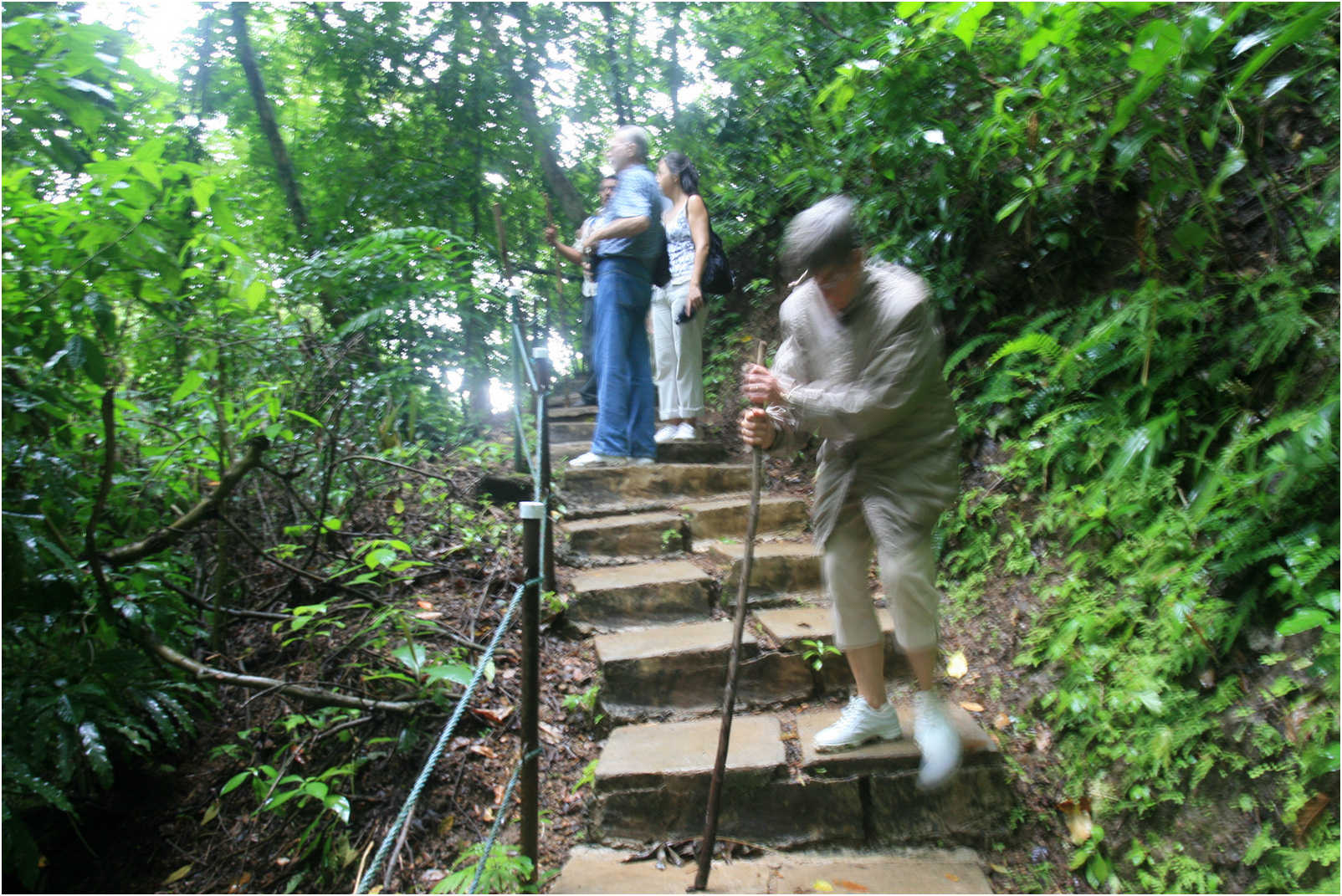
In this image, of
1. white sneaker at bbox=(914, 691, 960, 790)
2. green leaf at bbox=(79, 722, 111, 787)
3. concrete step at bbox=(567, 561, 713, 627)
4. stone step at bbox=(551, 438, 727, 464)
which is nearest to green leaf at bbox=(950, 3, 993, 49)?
white sneaker at bbox=(914, 691, 960, 790)

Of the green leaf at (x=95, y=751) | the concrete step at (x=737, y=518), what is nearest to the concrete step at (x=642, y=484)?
the concrete step at (x=737, y=518)

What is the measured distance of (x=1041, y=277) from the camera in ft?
11.6

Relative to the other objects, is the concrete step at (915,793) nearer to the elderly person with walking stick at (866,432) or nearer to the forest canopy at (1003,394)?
the elderly person with walking stick at (866,432)

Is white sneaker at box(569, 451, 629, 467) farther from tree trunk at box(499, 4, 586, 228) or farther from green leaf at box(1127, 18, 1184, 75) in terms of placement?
tree trunk at box(499, 4, 586, 228)

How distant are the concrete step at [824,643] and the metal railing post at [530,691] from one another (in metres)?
1.26

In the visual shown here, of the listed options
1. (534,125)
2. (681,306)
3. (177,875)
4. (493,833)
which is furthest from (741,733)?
(534,125)

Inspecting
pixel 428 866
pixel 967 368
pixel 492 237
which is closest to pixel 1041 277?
pixel 967 368

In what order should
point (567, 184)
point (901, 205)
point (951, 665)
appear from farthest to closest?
point (567, 184), point (901, 205), point (951, 665)

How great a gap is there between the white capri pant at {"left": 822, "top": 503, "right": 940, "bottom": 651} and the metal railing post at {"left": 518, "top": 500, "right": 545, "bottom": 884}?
1034mm

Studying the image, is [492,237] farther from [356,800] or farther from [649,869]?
[649,869]

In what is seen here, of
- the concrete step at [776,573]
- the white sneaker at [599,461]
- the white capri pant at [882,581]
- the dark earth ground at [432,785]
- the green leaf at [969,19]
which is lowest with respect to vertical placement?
the dark earth ground at [432,785]

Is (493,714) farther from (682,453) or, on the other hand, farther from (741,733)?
(682,453)

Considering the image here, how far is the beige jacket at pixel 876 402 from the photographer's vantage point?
2.10m

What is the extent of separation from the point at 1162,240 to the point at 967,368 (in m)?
1.17
